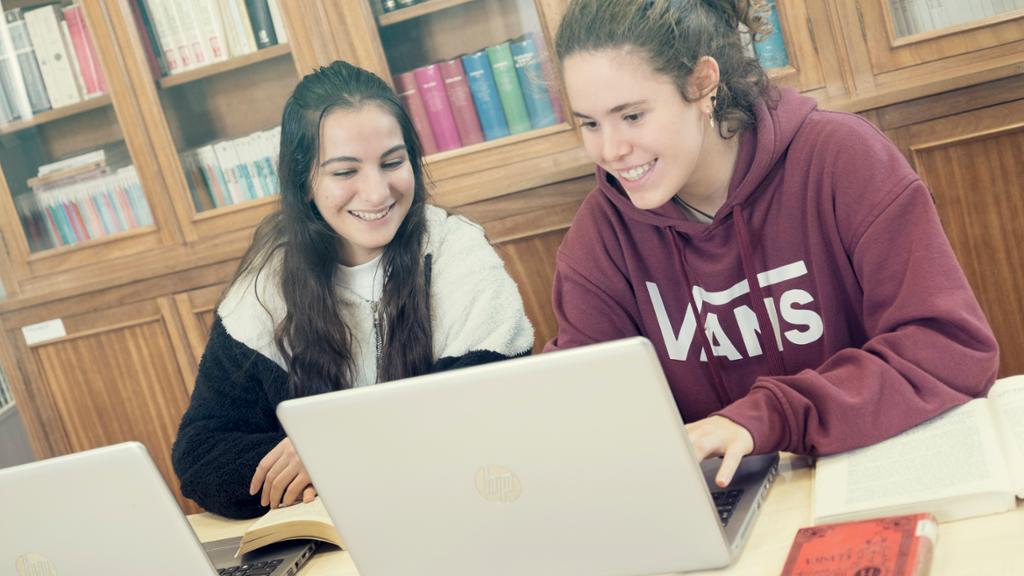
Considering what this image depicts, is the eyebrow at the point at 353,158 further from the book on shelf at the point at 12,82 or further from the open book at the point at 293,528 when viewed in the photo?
the book on shelf at the point at 12,82

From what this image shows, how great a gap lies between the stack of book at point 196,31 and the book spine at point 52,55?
0.82 feet

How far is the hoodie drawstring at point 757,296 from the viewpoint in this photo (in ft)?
4.55

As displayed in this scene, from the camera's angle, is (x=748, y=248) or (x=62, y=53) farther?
(x=62, y=53)

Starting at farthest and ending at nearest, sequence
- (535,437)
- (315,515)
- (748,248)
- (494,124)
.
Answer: (494,124)
(748,248)
(315,515)
(535,437)

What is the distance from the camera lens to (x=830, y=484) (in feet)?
3.43

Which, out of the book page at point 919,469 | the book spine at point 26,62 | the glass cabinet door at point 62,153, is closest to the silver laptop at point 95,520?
the book page at point 919,469

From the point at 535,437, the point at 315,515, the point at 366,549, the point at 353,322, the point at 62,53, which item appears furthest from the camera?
the point at 62,53

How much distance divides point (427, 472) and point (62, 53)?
7.17 ft

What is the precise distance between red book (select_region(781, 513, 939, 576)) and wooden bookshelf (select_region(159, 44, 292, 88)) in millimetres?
2007

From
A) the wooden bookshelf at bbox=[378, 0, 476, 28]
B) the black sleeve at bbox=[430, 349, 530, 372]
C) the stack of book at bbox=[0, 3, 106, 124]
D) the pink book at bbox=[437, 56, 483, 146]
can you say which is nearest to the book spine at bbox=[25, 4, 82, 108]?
the stack of book at bbox=[0, 3, 106, 124]

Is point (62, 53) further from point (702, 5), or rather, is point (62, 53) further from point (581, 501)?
point (581, 501)

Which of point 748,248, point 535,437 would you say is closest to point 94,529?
point 535,437

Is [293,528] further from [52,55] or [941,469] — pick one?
[52,55]

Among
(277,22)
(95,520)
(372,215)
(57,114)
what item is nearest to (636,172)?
(372,215)
